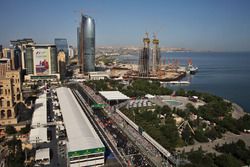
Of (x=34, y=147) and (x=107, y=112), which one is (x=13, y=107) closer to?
(x=34, y=147)

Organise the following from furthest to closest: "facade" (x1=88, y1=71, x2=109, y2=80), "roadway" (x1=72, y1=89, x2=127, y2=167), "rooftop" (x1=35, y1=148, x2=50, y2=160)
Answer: "facade" (x1=88, y1=71, x2=109, y2=80), "roadway" (x1=72, y1=89, x2=127, y2=167), "rooftop" (x1=35, y1=148, x2=50, y2=160)

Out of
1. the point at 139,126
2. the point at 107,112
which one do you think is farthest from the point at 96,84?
the point at 139,126

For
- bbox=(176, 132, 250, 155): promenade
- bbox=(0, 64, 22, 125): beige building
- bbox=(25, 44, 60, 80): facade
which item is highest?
bbox=(25, 44, 60, 80): facade

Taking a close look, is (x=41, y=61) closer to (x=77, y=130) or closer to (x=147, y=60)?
(x=147, y=60)

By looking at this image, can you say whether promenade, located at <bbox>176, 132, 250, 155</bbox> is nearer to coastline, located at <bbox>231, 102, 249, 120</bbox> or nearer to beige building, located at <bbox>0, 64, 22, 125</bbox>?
coastline, located at <bbox>231, 102, 249, 120</bbox>

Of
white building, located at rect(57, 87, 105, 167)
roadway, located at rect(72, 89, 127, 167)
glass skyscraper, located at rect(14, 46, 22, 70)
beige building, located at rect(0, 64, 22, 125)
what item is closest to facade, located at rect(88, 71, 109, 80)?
glass skyscraper, located at rect(14, 46, 22, 70)

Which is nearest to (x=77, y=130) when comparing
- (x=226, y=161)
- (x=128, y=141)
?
(x=128, y=141)

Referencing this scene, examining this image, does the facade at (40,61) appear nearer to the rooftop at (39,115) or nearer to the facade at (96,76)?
Result: the facade at (96,76)

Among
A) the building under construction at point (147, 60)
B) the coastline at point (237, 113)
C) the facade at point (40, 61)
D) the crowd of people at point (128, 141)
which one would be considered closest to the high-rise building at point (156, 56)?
the building under construction at point (147, 60)
